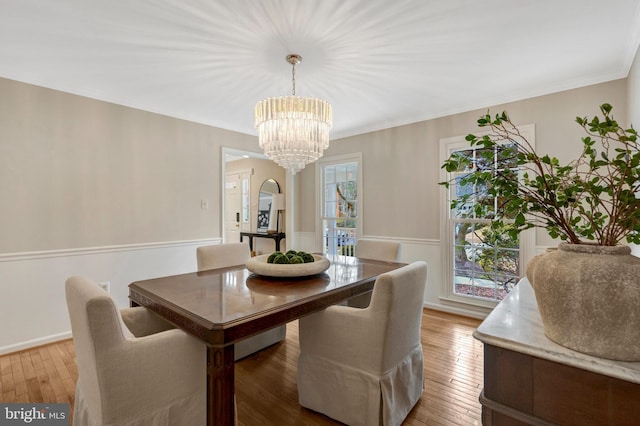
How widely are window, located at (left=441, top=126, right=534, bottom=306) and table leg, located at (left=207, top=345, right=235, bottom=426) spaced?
279cm

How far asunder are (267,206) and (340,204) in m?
2.07

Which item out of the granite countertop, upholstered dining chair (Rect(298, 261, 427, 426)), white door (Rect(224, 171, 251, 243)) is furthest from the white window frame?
the granite countertop

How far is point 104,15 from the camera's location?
1796mm

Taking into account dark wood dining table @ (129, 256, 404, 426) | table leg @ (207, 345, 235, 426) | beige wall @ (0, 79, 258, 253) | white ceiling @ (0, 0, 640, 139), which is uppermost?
white ceiling @ (0, 0, 640, 139)

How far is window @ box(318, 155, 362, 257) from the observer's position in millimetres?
4359

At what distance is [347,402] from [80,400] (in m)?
1.35

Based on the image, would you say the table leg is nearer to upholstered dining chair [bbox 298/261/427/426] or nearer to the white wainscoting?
upholstered dining chair [bbox 298/261/427/426]

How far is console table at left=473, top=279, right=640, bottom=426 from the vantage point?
65 centimetres

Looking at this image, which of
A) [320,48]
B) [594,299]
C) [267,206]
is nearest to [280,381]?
[594,299]

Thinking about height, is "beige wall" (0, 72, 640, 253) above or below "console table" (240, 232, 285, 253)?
above

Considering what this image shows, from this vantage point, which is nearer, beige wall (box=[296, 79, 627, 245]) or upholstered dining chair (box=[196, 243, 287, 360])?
upholstered dining chair (box=[196, 243, 287, 360])

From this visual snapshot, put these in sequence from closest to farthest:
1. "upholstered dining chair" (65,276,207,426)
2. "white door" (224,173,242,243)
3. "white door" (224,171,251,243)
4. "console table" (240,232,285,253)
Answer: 1. "upholstered dining chair" (65,276,207,426)
2. "console table" (240,232,285,253)
3. "white door" (224,171,251,243)
4. "white door" (224,173,242,243)

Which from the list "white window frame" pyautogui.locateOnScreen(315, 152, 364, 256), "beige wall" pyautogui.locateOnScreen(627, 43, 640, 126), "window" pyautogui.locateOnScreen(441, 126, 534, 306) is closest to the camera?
"beige wall" pyautogui.locateOnScreen(627, 43, 640, 126)

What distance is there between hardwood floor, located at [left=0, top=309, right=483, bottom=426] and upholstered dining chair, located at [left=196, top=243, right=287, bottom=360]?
2.6 inches
